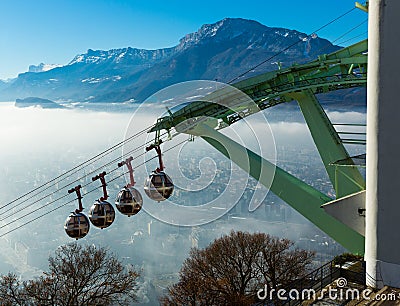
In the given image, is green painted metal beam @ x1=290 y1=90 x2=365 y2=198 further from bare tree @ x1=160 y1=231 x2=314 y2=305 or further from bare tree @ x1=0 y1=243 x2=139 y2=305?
bare tree @ x1=0 y1=243 x2=139 y2=305

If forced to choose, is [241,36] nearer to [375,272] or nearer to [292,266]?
[292,266]

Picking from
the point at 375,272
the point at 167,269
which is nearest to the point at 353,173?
the point at 375,272

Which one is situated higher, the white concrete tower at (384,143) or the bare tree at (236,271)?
the white concrete tower at (384,143)

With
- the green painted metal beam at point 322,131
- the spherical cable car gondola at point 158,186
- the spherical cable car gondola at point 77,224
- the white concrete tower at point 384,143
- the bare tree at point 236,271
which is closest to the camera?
the white concrete tower at point 384,143

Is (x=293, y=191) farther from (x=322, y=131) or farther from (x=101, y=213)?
(x=101, y=213)

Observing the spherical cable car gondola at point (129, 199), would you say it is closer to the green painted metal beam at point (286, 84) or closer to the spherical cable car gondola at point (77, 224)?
the spherical cable car gondola at point (77, 224)

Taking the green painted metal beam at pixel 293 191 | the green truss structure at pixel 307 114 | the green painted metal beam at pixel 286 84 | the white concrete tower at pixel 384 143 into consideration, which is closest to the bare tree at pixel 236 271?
the green painted metal beam at pixel 293 191

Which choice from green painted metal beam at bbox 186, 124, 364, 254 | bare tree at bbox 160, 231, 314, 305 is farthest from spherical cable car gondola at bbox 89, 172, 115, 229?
bare tree at bbox 160, 231, 314, 305

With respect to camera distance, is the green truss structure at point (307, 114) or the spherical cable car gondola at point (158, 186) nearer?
the spherical cable car gondola at point (158, 186)
